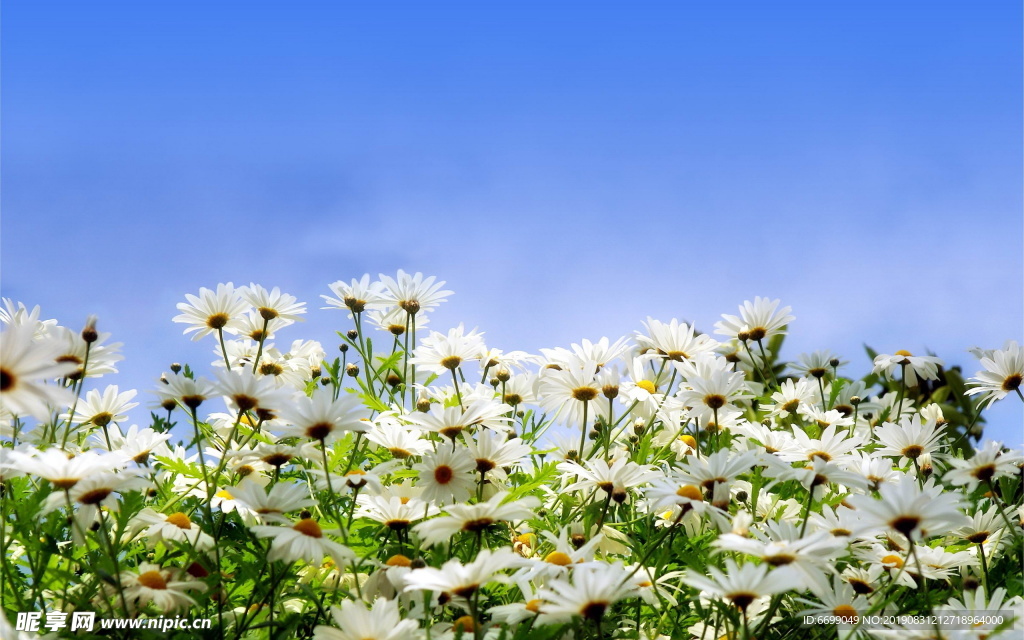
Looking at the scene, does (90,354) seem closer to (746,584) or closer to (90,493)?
(90,493)

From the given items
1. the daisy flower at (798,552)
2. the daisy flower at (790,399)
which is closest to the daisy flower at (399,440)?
the daisy flower at (798,552)

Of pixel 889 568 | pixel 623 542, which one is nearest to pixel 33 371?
pixel 623 542

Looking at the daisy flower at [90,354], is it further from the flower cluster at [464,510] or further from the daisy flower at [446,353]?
the daisy flower at [446,353]

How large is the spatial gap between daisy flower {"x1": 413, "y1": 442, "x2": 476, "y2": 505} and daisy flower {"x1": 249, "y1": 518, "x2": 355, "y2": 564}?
15.2 inches

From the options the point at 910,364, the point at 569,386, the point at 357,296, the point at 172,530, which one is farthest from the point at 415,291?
the point at 910,364

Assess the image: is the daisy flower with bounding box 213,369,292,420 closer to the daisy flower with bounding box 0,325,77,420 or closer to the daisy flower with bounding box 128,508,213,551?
the daisy flower with bounding box 128,508,213,551

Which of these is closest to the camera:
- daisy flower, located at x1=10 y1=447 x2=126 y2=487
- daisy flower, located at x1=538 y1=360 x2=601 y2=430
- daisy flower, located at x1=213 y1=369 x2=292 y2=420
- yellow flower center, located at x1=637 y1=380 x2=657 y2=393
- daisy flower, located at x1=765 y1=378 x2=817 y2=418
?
daisy flower, located at x1=10 y1=447 x2=126 y2=487

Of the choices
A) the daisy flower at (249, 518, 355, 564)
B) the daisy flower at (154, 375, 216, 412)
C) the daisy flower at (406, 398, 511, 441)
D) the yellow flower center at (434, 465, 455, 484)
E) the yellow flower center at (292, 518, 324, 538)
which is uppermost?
the daisy flower at (154, 375, 216, 412)

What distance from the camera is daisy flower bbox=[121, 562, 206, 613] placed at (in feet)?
6.50

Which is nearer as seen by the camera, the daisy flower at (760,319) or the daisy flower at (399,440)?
the daisy flower at (399,440)

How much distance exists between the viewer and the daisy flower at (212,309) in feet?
11.2

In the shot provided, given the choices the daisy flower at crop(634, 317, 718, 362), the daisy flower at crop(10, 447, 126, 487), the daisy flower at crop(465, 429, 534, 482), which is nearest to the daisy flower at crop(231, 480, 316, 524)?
the daisy flower at crop(10, 447, 126, 487)

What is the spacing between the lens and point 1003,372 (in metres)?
3.14

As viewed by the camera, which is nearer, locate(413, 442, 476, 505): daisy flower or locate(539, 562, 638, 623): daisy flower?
locate(539, 562, 638, 623): daisy flower
